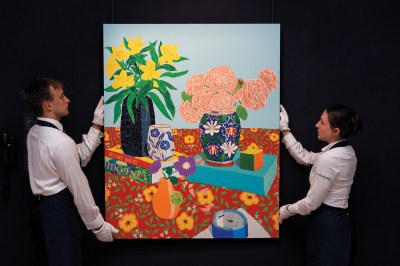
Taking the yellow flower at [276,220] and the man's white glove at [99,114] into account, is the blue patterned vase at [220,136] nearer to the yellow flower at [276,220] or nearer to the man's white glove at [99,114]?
the yellow flower at [276,220]

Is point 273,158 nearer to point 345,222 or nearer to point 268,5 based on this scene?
point 345,222

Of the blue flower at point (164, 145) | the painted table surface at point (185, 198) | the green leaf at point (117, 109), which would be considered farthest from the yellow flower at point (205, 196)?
the green leaf at point (117, 109)

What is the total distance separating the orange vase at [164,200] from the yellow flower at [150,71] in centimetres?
62

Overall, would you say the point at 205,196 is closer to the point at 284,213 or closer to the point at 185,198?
the point at 185,198

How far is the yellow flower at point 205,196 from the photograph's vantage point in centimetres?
211

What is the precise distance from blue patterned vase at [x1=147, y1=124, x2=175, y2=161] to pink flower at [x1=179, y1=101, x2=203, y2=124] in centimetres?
12

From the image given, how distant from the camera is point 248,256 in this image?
221 centimetres

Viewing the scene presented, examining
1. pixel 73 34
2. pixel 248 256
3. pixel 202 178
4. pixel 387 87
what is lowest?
pixel 248 256

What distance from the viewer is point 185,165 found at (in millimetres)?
2109

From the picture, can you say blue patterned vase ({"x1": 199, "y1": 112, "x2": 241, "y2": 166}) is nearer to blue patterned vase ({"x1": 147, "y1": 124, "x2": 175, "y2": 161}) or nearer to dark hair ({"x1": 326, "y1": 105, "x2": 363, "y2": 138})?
blue patterned vase ({"x1": 147, "y1": 124, "x2": 175, "y2": 161})

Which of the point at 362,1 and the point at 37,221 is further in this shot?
the point at 362,1

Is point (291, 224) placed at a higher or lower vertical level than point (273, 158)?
lower

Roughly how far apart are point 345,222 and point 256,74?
97cm

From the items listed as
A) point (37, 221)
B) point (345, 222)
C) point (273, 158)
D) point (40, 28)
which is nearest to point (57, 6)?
point (40, 28)
